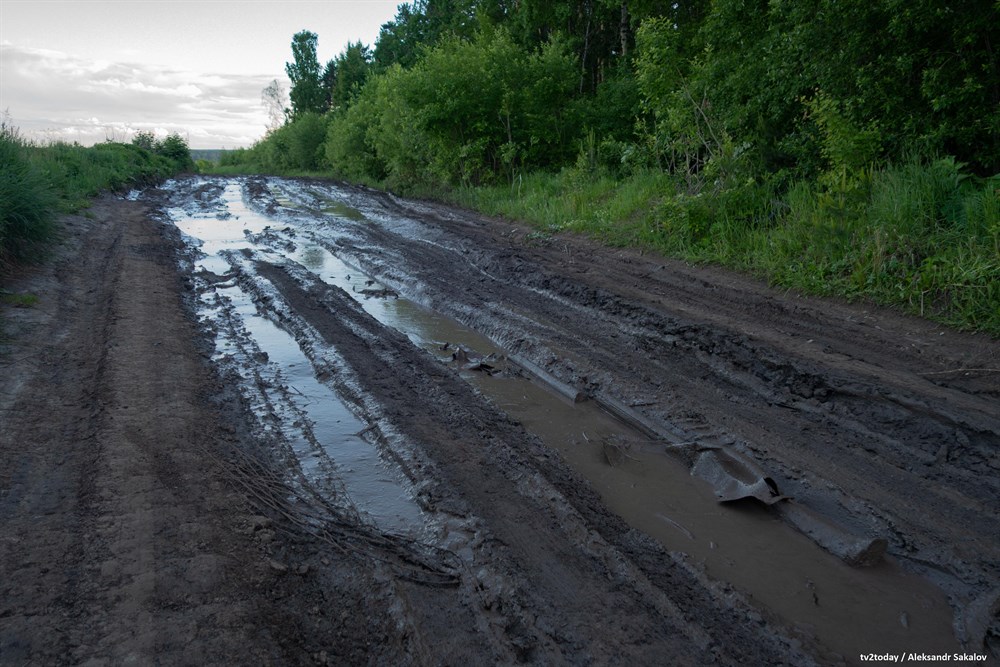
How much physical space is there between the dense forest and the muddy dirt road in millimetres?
1037

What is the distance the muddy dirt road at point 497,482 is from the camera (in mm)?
2928

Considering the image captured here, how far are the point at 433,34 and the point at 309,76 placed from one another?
32152 mm

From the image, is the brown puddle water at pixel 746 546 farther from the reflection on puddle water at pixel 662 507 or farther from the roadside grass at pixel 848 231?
the roadside grass at pixel 848 231

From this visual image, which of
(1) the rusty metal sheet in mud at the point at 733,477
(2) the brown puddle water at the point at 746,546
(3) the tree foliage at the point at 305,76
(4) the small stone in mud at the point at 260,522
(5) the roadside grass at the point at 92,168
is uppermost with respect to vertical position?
(3) the tree foliage at the point at 305,76

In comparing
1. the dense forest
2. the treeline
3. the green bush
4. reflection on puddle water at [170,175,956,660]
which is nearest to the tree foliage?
the treeline

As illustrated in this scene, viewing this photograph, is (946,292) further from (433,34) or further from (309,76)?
(309,76)

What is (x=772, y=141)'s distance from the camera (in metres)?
10.8

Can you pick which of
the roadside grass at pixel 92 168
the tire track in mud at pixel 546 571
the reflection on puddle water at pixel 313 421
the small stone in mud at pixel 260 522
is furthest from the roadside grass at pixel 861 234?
the roadside grass at pixel 92 168

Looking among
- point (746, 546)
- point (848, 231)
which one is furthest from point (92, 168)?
point (746, 546)

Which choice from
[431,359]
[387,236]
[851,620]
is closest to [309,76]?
[387,236]

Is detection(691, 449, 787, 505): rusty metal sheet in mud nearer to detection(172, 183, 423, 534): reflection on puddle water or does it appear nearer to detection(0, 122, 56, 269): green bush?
detection(172, 183, 423, 534): reflection on puddle water

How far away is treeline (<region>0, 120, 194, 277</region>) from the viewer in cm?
884

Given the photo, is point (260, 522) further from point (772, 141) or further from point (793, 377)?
point (772, 141)

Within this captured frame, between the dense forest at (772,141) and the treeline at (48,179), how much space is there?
827 centimetres
